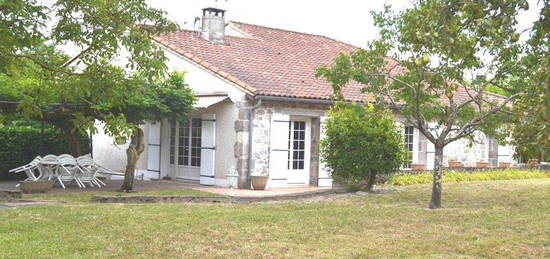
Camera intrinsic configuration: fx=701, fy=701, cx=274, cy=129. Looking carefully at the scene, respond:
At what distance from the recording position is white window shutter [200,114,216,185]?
17859 mm

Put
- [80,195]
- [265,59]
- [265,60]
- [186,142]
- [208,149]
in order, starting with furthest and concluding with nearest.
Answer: [265,59]
[265,60]
[186,142]
[208,149]
[80,195]

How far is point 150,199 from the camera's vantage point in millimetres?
13547

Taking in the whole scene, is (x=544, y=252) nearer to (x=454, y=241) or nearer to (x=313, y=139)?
(x=454, y=241)

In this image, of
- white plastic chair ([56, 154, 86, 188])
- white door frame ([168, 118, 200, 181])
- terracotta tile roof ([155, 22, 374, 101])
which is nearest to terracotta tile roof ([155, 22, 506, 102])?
terracotta tile roof ([155, 22, 374, 101])

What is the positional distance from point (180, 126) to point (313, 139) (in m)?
3.77

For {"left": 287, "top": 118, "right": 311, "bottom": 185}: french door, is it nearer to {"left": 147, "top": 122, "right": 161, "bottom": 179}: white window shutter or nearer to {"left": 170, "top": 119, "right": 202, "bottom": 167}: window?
{"left": 170, "top": 119, "right": 202, "bottom": 167}: window

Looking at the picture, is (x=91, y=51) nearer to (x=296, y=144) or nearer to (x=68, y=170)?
(x=68, y=170)

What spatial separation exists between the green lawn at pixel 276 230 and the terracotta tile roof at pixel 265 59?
4.68 m

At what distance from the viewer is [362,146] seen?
16.6 m

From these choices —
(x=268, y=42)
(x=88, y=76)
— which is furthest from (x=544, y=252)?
(x=268, y=42)

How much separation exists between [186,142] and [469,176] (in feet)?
29.4

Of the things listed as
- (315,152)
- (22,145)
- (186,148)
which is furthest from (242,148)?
(22,145)

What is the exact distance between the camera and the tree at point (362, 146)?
1647 centimetres

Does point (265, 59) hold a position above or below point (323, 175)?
above
